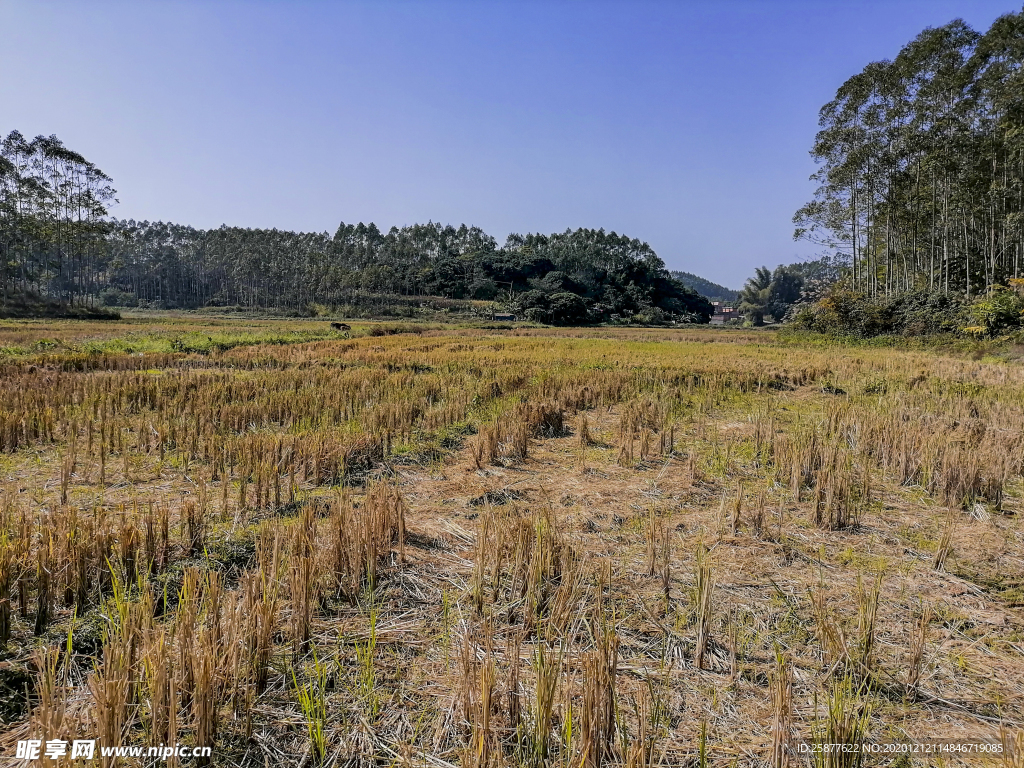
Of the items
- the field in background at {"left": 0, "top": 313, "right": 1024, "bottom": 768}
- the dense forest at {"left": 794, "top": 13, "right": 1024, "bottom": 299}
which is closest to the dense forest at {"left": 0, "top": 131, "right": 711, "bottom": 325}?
the dense forest at {"left": 794, "top": 13, "right": 1024, "bottom": 299}

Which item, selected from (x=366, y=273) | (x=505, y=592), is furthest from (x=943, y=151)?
(x=366, y=273)

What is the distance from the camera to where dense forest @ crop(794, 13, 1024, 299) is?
73.5 ft

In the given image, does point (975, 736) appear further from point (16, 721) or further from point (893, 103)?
point (893, 103)

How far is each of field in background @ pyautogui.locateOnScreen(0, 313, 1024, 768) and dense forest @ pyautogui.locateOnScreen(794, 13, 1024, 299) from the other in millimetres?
25261

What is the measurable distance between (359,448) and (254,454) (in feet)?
3.23

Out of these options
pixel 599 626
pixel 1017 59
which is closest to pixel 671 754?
pixel 599 626

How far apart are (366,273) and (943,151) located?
6657 cm

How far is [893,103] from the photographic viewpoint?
26.0 metres

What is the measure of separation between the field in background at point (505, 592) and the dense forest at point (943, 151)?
82.9 feet

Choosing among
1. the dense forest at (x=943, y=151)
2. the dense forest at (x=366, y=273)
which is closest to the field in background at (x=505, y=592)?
the dense forest at (x=943, y=151)

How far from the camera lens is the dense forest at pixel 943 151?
2241 cm

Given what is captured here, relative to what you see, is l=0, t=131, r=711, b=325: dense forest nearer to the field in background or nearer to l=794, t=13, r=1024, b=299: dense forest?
l=794, t=13, r=1024, b=299: dense forest

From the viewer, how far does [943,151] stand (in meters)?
23.3

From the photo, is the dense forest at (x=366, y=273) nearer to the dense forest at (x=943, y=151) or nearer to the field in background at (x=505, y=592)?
the dense forest at (x=943, y=151)
